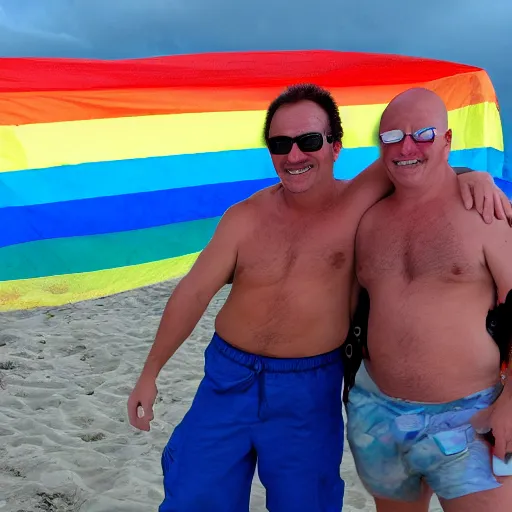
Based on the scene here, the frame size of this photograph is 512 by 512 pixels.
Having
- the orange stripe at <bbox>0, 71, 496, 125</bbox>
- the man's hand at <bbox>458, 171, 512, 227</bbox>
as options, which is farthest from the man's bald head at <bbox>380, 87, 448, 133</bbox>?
the orange stripe at <bbox>0, 71, 496, 125</bbox>

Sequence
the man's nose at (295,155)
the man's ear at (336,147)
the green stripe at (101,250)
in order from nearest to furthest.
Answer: the man's nose at (295,155), the man's ear at (336,147), the green stripe at (101,250)

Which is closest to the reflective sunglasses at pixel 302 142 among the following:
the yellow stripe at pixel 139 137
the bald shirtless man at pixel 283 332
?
the bald shirtless man at pixel 283 332

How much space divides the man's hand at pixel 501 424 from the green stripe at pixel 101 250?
7.11 feet

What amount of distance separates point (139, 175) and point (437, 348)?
2.13 meters

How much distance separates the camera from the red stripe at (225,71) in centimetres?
287

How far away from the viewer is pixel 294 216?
1795 mm

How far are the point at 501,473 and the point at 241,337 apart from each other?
0.81 metres

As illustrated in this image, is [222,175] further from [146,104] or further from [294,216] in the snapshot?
[294,216]

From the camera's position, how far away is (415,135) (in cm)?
155

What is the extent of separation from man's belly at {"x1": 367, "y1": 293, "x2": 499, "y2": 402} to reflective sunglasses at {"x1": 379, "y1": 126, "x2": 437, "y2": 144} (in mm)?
426

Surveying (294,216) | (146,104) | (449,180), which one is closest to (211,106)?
(146,104)

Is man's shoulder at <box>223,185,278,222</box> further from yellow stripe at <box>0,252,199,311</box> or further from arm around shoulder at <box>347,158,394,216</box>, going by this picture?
yellow stripe at <box>0,252,199,311</box>

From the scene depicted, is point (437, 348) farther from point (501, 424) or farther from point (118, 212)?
point (118, 212)

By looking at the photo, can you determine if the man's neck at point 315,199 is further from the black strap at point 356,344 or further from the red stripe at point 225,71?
the red stripe at point 225,71
